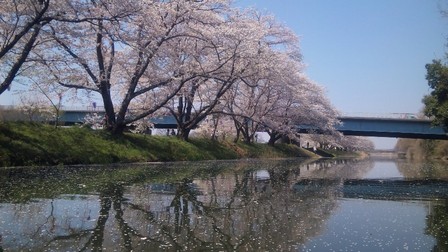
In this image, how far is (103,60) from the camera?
27.4m

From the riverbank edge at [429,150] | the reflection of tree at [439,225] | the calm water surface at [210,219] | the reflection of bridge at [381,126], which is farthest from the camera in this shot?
the riverbank edge at [429,150]

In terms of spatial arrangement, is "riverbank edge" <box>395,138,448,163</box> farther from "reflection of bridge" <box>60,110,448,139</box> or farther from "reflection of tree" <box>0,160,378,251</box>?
"reflection of tree" <box>0,160,378,251</box>

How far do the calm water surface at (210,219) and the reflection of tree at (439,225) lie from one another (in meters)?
0.01

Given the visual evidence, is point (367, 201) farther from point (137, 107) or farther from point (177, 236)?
point (137, 107)

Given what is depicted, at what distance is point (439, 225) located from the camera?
26.7 ft

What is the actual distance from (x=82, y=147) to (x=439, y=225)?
18904 millimetres

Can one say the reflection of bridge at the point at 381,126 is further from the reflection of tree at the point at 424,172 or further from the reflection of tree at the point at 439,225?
the reflection of tree at the point at 439,225

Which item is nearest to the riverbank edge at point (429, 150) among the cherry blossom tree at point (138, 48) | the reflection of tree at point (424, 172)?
the reflection of tree at point (424, 172)

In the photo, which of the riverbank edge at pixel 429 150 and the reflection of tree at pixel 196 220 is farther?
the riverbank edge at pixel 429 150

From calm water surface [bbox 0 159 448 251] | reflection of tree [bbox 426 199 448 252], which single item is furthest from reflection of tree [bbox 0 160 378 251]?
reflection of tree [bbox 426 199 448 252]

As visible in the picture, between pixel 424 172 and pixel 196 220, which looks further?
pixel 424 172

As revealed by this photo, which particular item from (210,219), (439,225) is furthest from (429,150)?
(210,219)

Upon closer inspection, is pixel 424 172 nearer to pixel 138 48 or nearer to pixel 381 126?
pixel 138 48

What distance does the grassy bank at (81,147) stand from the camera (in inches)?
768
